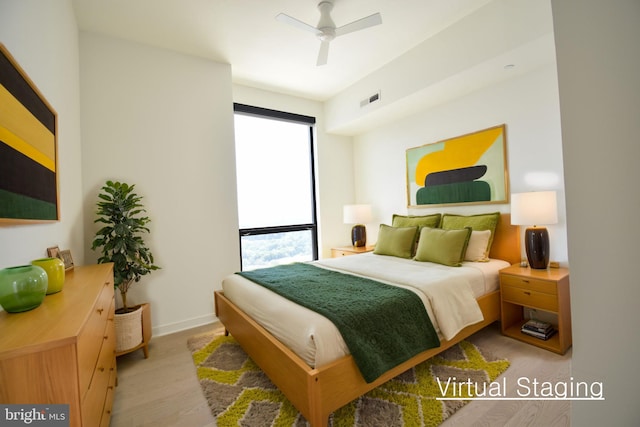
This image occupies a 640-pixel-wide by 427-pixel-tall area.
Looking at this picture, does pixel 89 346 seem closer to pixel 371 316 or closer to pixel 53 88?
pixel 371 316

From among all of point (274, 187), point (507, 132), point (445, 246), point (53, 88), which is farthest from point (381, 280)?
point (53, 88)

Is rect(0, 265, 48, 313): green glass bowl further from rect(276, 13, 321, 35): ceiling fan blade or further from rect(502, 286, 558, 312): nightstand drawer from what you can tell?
rect(502, 286, 558, 312): nightstand drawer

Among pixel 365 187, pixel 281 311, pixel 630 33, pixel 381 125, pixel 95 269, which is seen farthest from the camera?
pixel 365 187


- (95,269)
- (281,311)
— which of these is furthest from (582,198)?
(95,269)

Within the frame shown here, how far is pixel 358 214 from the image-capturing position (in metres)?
4.16

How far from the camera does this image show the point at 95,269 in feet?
6.13

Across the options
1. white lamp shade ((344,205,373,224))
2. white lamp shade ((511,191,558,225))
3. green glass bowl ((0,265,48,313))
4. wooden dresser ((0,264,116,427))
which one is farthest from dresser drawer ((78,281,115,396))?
white lamp shade ((344,205,373,224))

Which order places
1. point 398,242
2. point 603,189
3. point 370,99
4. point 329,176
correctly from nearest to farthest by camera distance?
point 603,189, point 398,242, point 370,99, point 329,176

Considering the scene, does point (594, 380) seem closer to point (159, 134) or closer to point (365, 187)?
point (159, 134)

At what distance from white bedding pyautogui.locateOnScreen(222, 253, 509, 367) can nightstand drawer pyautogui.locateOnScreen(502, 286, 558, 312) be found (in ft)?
0.42

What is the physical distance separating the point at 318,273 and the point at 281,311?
33.5 inches

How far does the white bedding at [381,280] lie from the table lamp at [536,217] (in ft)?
1.06

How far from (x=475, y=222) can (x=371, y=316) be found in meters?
1.93

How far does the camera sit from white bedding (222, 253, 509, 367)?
4.83ft
